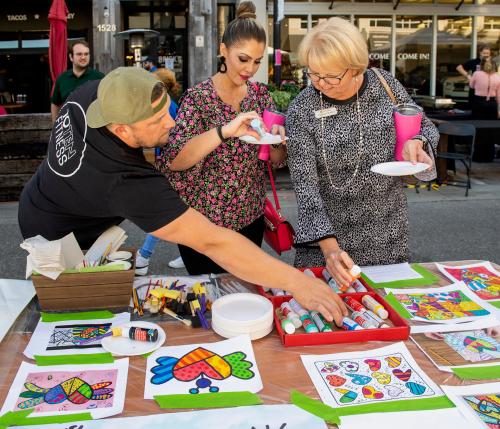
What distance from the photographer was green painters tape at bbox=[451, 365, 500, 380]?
4.74 feet

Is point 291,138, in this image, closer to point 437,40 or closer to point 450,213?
point 450,213

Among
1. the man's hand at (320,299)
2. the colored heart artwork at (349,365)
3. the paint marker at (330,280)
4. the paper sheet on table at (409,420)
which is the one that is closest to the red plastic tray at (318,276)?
the paint marker at (330,280)

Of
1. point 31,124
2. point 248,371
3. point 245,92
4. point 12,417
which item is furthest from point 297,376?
point 31,124

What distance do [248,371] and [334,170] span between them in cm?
92

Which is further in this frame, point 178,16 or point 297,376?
point 178,16

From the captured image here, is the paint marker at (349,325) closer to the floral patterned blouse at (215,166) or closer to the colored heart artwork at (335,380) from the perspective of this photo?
the colored heart artwork at (335,380)

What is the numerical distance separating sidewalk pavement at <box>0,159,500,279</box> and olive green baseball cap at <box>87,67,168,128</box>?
10.00 feet

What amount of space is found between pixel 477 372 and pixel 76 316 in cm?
121

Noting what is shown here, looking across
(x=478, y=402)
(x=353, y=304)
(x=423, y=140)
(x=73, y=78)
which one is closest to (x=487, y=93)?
(x=73, y=78)

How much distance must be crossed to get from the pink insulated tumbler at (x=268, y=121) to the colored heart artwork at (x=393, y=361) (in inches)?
40.8

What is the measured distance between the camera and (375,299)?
183 centimetres

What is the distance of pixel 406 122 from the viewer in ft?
6.61

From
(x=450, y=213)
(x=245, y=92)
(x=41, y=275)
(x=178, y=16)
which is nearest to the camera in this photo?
(x=41, y=275)

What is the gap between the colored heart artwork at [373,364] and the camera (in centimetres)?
148
